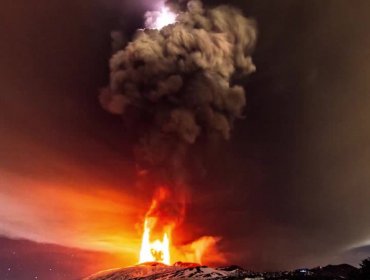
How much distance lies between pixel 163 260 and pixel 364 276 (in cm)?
9439

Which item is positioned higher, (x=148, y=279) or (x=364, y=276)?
(x=148, y=279)

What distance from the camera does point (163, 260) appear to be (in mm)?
193875

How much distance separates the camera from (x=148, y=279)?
194m

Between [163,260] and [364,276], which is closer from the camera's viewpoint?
[364,276]

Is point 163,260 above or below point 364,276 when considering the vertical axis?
above

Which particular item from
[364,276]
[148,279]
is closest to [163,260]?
[148,279]

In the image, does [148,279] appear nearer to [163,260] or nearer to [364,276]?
[163,260]

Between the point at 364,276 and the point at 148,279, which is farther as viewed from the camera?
the point at 148,279

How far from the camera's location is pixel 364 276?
144500mm

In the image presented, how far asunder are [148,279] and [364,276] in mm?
102635
